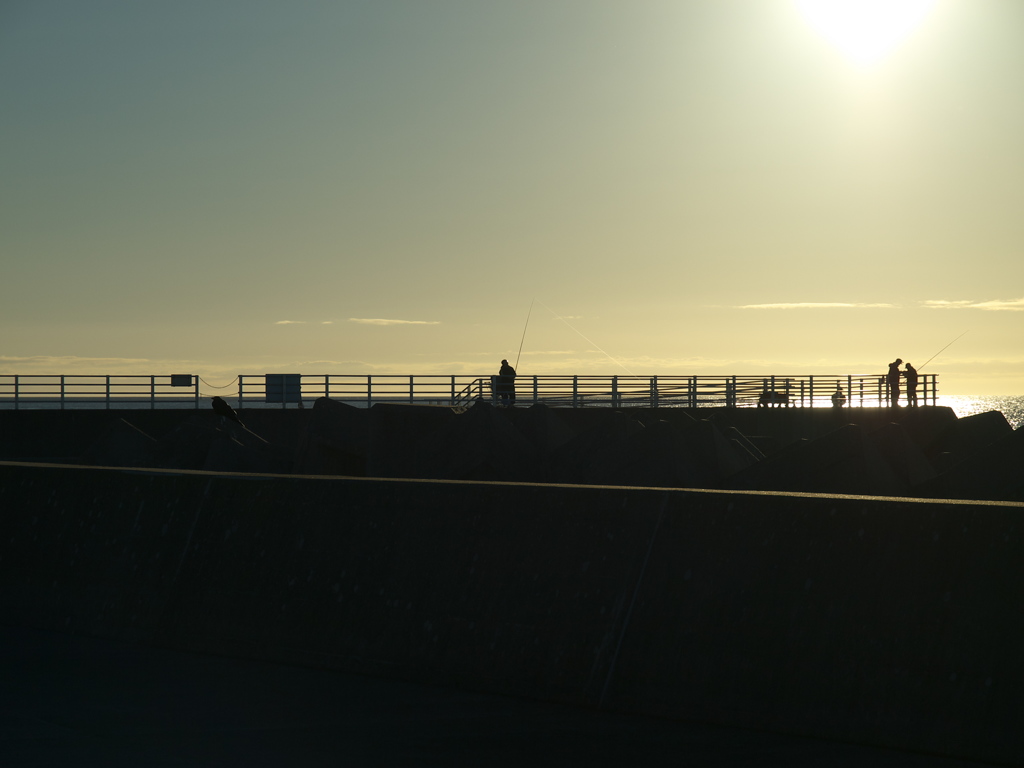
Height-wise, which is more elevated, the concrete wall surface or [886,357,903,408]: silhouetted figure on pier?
[886,357,903,408]: silhouetted figure on pier

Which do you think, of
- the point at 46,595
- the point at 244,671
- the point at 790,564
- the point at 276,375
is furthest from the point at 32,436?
the point at 790,564

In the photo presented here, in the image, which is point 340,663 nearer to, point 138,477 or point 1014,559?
point 138,477

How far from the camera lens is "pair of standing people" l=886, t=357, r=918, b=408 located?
3578 centimetres

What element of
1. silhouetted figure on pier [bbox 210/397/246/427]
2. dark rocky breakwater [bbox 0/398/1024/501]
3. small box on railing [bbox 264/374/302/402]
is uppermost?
small box on railing [bbox 264/374/302/402]

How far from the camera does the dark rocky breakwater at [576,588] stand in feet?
13.3

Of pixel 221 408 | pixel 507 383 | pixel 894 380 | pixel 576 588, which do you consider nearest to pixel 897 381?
pixel 894 380

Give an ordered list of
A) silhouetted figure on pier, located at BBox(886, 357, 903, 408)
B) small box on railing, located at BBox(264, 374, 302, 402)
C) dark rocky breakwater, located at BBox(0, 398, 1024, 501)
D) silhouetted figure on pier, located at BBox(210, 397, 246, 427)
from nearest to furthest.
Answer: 1. dark rocky breakwater, located at BBox(0, 398, 1024, 501)
2. silhouetted figure on pier, located at BBox(210, 397, 246, 427)
3. small box on railing, located at BBox(264, 374, 302, 402)
4. silhouetted figure on pier, located at BBox(886, 357, 903, 408)

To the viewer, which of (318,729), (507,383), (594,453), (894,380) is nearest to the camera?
(318,729)

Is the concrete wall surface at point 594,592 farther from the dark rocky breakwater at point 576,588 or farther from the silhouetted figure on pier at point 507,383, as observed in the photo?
the silhouetted figure on pier at point 507,383

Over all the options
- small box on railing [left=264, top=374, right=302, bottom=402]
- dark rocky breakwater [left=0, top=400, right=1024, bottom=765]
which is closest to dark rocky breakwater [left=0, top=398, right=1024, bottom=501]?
dark rocky breakwater [left=0, top=400, right=1024, bottom=765]

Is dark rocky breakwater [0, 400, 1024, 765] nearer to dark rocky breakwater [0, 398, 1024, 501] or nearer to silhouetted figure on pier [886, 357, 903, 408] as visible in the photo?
dark rocky breakwater [0, 398, 1024, 501]

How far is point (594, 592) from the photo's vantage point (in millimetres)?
4859

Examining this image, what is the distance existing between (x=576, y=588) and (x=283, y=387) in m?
25.4

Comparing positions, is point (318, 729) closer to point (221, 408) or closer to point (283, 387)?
point (221, 408)
